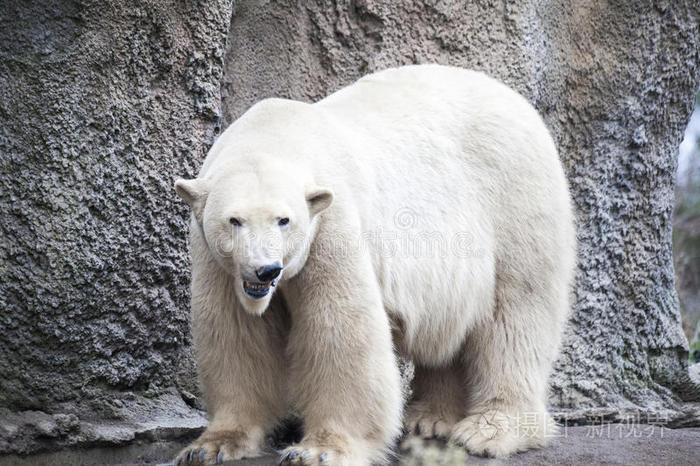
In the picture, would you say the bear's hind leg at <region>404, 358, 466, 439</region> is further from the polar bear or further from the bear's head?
the bear's head

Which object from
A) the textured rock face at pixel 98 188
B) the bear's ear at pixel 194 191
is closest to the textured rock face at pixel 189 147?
the textured rock face at pixel 98 188

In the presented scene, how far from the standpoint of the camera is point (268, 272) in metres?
3.54

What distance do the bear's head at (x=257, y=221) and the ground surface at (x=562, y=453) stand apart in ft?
3.13

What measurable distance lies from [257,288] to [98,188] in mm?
1617

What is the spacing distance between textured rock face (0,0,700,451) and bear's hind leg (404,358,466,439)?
54.7 inches

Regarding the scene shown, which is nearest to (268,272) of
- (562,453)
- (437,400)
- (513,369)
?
(513,369)

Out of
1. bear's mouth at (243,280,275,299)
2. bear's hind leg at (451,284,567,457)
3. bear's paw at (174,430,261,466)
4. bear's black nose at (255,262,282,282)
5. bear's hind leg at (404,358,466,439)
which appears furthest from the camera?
bear's hind leg at (404,358,466,439)

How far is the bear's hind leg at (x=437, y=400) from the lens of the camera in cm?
501

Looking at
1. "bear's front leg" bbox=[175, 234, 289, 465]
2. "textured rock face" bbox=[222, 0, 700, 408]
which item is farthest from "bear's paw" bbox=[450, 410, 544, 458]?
"textured rock face" bbox=[222, 0, 700, 408]

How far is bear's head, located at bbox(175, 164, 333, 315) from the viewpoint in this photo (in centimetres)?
361

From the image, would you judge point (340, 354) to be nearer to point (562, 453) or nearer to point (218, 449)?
point (218, 449)

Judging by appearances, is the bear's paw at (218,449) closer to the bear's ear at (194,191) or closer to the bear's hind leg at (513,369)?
the bear's ear at (194,191)

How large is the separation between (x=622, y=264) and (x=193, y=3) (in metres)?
3.68

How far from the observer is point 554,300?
4.98 meters
